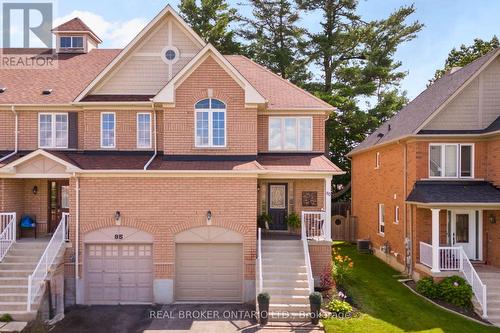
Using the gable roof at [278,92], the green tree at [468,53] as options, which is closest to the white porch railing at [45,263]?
the gable roof at [278,92]

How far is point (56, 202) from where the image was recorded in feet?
61.4

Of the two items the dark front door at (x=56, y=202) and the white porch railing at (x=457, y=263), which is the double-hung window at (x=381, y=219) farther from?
the dark front door at (x=56, y=202)

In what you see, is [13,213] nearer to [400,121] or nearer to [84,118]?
[84,118]

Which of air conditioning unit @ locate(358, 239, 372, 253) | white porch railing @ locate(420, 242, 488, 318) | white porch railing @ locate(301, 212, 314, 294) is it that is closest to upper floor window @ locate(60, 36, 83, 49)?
white porch railing @ locate(301, 212, 314, 294)

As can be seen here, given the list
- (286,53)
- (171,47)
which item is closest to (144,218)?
(171,47)

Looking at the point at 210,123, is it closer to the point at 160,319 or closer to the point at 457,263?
the point at 160,319

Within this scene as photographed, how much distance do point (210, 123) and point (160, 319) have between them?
25.4 ft

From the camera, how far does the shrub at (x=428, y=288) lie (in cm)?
1655

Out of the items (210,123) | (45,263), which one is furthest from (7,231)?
(210,123)

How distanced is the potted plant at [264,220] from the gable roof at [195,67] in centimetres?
527

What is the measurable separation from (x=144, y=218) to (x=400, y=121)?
15.0m

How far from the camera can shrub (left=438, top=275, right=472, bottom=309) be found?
52.2 ft

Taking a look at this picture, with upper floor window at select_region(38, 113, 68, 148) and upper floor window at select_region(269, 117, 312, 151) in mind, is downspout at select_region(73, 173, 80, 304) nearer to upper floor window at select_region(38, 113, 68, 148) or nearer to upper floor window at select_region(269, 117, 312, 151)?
upper floor window at select_region(38, 113, 68, 148)

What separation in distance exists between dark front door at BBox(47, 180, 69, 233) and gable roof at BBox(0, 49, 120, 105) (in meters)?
3.63
